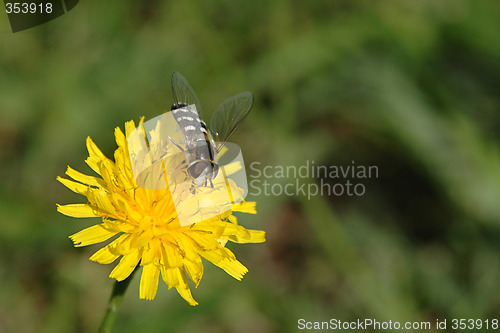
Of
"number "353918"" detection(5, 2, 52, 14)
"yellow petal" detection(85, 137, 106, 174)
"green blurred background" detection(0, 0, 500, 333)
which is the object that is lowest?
"green blurred background" detection(0, 0, 500, 333)

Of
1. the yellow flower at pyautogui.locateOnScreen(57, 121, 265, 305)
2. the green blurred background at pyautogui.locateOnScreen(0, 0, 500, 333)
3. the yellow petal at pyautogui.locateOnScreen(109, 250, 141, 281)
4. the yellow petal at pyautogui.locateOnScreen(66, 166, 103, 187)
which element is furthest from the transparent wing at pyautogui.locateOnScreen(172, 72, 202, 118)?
the green blurred background at pyautogui.locateOnScreen(0, 0, 500, 333)

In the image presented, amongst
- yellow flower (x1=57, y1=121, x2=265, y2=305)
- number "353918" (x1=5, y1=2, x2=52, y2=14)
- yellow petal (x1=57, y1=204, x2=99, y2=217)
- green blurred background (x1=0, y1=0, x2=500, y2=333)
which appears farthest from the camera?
number "353918" (x1=5, y1=2, x2=52, y2=14)

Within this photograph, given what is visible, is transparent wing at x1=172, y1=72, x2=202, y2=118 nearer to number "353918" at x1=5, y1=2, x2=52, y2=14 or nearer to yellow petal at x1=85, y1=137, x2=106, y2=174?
yellow petal at x1=85, y1=137, x2=106, y2=174

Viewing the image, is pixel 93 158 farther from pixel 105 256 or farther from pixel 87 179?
pixel 105 256

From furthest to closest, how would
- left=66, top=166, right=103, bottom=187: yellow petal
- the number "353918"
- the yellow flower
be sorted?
the number "353918"
left=66, top=166, right=103, bottom=187: yellow petal
the yellow flower

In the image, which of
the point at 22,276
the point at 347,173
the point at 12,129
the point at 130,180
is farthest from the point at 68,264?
the point at 347,173

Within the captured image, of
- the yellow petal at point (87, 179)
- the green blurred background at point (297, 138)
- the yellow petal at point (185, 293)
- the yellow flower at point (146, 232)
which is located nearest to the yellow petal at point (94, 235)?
the yellow flower at point (146, 232)
